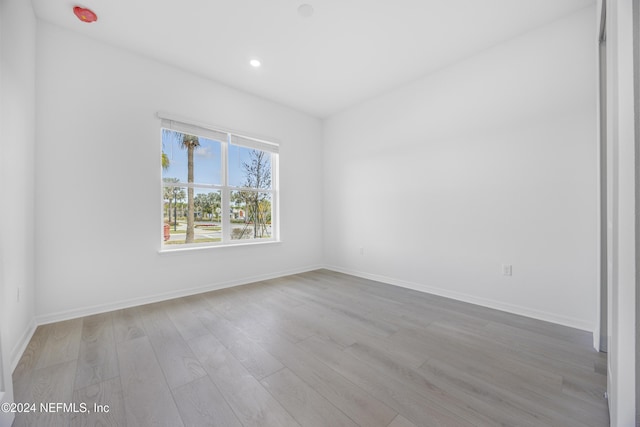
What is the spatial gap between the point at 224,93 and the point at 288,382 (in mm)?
3566

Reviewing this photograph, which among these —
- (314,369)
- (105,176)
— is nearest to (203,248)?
(105,176)

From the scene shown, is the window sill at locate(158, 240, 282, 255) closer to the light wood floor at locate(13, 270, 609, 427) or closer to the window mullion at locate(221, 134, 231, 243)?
the window mullion at locate(221, 134, 231, 243)

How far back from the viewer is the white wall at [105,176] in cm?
240

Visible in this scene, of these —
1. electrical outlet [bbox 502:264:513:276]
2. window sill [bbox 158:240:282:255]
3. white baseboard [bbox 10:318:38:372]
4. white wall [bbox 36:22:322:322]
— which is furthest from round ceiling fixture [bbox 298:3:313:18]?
white baseboard [bbox 10:318:38:372]

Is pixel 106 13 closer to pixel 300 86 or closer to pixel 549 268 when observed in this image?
pixel 300 86

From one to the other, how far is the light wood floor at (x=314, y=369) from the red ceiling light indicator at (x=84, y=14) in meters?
2.81

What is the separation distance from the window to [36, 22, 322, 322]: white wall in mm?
192

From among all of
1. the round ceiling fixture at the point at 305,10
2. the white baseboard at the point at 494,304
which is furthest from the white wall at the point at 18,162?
the white baseboard at the point at 494,304

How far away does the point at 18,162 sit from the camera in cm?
198

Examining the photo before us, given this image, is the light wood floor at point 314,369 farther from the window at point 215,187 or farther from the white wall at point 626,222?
the window at point 215,187

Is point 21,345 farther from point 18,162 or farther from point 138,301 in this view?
point 18,162

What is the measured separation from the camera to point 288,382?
157 cm

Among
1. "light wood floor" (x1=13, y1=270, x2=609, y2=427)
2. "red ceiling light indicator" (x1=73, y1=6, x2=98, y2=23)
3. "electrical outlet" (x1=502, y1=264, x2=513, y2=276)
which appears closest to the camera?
"light wood floor" (x1=13, y1=270, x2=609, y2=427)

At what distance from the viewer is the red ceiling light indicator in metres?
2.25
